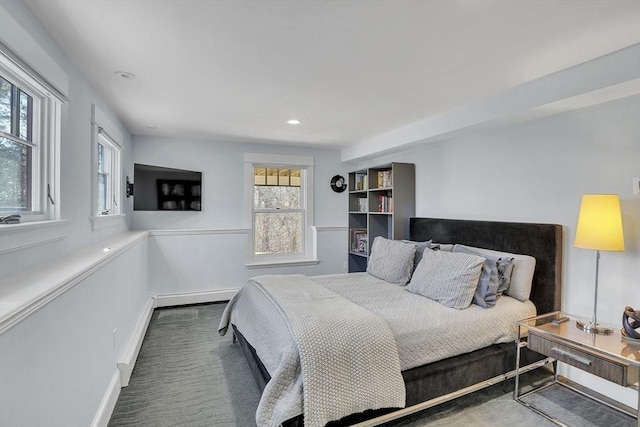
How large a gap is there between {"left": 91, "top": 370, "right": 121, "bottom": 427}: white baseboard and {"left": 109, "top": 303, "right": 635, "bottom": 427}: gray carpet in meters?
0.05

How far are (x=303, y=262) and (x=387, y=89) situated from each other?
3067mm

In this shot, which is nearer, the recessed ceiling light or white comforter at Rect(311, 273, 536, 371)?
white comforter at Rect(311, 273, 536, 371)

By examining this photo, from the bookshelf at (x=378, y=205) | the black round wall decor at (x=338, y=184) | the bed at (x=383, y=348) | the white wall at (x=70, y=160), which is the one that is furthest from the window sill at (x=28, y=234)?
the black round wall decor at (x=338, y=184)

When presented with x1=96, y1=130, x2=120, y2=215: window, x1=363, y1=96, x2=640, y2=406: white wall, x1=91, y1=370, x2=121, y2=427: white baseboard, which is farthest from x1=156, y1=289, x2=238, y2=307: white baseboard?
x1=363, y1=96, x2=640, y2=406: white wall

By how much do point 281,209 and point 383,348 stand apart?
3.41 metres

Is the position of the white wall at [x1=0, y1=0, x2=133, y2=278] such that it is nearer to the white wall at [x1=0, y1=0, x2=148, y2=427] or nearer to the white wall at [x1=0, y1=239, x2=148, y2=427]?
the white wall at [x1=0, y1=0, x2=148, y2=427]

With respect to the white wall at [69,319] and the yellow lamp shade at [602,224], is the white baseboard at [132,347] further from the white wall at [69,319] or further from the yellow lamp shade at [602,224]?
the yellow lamp shade at [602,224]

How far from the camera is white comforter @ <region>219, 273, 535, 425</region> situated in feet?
5.38

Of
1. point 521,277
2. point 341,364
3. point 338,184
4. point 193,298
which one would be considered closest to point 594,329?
point 521,277

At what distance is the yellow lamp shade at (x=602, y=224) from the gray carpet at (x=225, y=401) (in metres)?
1.08

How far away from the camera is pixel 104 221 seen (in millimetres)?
2660

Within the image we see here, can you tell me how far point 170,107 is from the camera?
3.00m

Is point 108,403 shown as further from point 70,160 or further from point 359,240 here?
point 359,240

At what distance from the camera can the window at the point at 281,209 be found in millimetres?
4836
